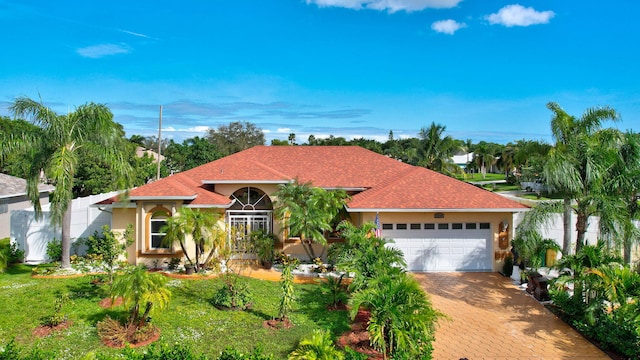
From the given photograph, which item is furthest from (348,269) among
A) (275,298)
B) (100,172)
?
(100,172)

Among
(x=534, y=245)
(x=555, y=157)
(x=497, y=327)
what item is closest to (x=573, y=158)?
(x=555, y=157)

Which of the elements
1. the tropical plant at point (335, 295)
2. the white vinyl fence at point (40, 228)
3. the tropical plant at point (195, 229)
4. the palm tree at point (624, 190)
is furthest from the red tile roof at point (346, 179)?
the tropical plant at point (335, 295)

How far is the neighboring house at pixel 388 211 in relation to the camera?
57.3 ft

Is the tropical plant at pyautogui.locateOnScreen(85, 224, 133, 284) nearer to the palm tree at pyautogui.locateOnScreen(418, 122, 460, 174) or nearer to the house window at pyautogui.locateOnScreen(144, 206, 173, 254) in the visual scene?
the house window at pyautogui.locateOnScreen(144, 206, 173, 254)

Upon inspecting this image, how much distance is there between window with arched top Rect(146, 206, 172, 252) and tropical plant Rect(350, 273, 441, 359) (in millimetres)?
10389

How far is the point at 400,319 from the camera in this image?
29.7ft

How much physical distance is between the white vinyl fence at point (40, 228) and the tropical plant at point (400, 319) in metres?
14.3

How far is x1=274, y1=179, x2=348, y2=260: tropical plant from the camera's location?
54.8 feet

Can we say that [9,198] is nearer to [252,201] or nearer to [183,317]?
[252,201]

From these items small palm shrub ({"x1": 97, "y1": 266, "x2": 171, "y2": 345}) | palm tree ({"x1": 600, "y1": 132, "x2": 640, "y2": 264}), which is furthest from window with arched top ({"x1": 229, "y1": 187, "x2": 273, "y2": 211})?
→ palm tree ({"x1": 600, "y1": 132, "x2": 640, "y2": 264})

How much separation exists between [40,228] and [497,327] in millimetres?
18277

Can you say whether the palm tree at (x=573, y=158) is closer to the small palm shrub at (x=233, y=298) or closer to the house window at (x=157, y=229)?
the small palm shrub at (x=233, y=298)

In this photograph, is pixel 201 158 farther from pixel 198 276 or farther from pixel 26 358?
pixel 26 358

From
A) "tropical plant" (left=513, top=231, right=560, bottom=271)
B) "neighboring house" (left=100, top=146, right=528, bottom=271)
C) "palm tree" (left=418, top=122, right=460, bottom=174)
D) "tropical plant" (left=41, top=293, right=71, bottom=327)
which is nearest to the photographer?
"tropical plant" (left=41, top=293, right=71, bottom=327)
